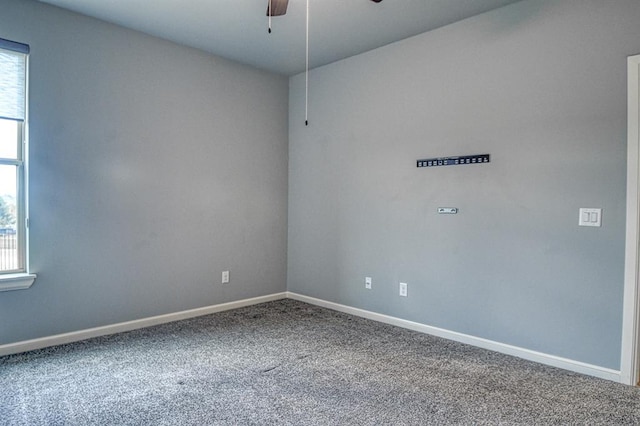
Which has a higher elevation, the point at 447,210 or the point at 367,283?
the point at 447,210

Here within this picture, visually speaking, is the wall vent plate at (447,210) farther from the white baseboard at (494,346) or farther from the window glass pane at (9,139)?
the window glass pane at (9,139)

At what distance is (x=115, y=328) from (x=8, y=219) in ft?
4.05

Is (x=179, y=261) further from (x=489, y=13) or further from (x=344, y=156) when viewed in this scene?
(x=489, y=13)

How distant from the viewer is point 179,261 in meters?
3.94

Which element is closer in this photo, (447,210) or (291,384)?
(291,384)

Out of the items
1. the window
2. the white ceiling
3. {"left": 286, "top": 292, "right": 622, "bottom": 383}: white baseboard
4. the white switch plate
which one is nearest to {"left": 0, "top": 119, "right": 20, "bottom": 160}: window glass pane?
the window

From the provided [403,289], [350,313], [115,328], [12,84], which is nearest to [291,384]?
[403,289]

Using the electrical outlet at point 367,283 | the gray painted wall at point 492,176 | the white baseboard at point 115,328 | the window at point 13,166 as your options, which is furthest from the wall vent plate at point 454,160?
the window at point 13,166

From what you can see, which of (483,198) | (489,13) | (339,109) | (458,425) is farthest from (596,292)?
(339,109)

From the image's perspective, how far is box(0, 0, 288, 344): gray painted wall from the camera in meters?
3.11

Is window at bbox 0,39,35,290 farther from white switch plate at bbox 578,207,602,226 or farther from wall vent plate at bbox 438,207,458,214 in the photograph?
white switch plate at bbox 578,207,602,226

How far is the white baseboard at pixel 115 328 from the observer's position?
3010 millimetres

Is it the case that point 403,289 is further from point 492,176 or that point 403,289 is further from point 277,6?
point 277,6

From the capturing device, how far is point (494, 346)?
124 inches
